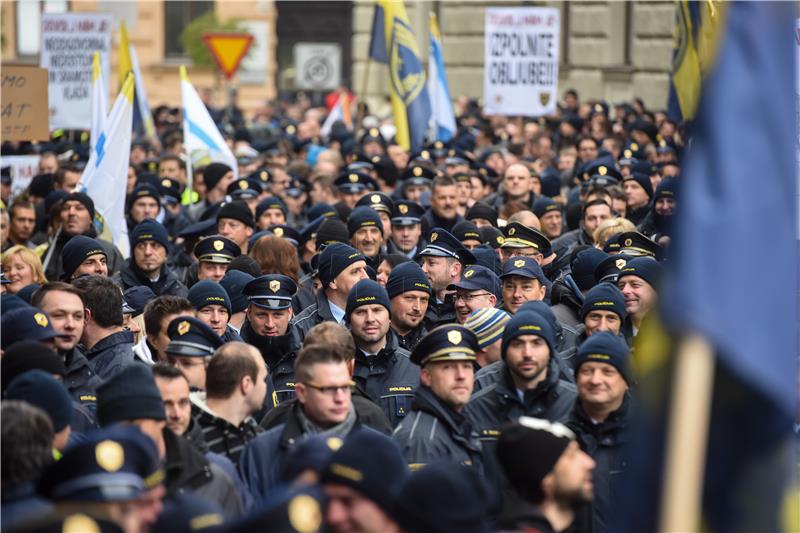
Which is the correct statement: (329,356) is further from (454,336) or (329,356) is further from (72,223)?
(72,223)

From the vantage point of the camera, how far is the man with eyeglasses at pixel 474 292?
935cm

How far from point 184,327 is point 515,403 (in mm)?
1594

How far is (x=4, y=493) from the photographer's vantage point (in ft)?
16.1

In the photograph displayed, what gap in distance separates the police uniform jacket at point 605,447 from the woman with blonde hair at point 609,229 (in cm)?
439

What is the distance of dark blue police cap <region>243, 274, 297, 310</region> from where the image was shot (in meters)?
9.09

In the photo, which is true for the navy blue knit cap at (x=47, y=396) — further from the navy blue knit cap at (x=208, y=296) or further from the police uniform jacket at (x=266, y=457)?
the navy blue knit cap at (x=208, y=296)

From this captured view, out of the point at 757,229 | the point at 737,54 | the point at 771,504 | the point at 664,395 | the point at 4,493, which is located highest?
the point at 737,54

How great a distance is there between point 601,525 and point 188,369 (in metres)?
2.12

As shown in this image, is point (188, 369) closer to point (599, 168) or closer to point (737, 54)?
point (737, 54)

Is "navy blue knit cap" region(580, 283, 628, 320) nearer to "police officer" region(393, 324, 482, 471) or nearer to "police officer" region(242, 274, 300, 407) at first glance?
"police officer" region(393, 324, 482, 471)

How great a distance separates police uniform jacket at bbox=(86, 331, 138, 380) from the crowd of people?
0.05ft

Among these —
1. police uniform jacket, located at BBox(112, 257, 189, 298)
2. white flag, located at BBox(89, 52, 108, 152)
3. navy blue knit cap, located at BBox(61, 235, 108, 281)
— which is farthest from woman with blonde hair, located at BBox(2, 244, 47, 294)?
white flag, located at BBox(89, 52, 108, 152)

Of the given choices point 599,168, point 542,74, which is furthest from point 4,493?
point 542,74

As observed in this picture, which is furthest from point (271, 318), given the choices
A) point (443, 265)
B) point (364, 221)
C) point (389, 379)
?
A: point (364, 221)
